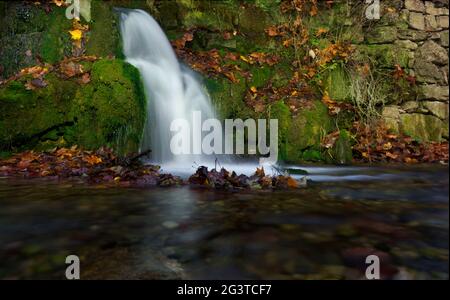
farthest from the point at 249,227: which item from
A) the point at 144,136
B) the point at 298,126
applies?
the point at 298,126

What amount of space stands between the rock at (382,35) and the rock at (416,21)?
1.68ft

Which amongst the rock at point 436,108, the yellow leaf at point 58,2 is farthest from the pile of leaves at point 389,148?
the yellow leaf at point 58,2

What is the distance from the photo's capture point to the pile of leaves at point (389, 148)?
708cm

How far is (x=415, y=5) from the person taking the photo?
894cm

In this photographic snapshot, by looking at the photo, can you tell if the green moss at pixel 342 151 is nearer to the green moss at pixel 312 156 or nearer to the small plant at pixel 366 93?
the green moss at pixel 312 156

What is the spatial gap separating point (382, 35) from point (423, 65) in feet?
3.93

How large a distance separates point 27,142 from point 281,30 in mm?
5816

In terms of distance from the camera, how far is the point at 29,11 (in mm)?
6445

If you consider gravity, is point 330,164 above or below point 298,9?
below

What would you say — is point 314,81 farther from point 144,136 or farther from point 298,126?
point 144,136

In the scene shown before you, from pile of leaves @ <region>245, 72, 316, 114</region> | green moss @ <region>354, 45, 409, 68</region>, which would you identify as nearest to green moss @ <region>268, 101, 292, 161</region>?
pile of leaves @ <region>245, 72, 316, 114</region>

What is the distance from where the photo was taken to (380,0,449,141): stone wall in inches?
332

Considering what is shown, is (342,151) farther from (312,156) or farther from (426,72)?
(426,72)

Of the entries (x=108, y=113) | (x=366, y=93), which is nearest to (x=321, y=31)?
(x=366, y=93)
